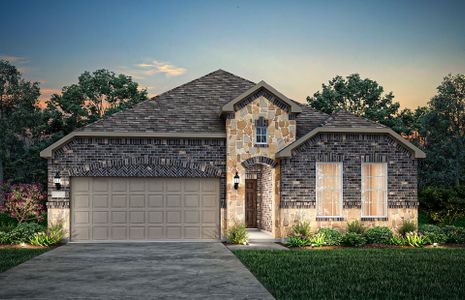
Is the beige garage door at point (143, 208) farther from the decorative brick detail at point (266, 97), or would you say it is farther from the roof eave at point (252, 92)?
the decorative brick detail at point (266, 97)

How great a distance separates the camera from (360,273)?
1312cm

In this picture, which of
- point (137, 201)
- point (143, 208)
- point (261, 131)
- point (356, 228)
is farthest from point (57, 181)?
point (356, 228)

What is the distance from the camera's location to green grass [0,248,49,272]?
47.5 feet

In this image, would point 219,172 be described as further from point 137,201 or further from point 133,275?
point 133,275

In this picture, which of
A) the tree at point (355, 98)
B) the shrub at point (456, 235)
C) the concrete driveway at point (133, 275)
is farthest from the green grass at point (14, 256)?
the tree at point (355, 98)

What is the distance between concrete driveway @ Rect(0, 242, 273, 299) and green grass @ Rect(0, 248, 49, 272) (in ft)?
1.03

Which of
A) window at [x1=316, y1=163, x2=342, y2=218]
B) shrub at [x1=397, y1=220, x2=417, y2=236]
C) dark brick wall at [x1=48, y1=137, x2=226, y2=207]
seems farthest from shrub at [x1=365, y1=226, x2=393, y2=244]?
dark brick wall at [x1=48, y1=137, x2=226, y2=207]

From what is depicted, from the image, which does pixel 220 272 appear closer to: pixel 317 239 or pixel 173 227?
pixel 317 239

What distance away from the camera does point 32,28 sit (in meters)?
25.0

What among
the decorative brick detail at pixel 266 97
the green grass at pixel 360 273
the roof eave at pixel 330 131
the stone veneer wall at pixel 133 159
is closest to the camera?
the green grass at pixel 360 273

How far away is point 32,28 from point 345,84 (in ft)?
81.9

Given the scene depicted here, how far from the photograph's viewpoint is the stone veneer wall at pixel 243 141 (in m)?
21.0

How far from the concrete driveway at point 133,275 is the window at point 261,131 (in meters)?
4.74

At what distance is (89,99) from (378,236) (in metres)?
25.5
